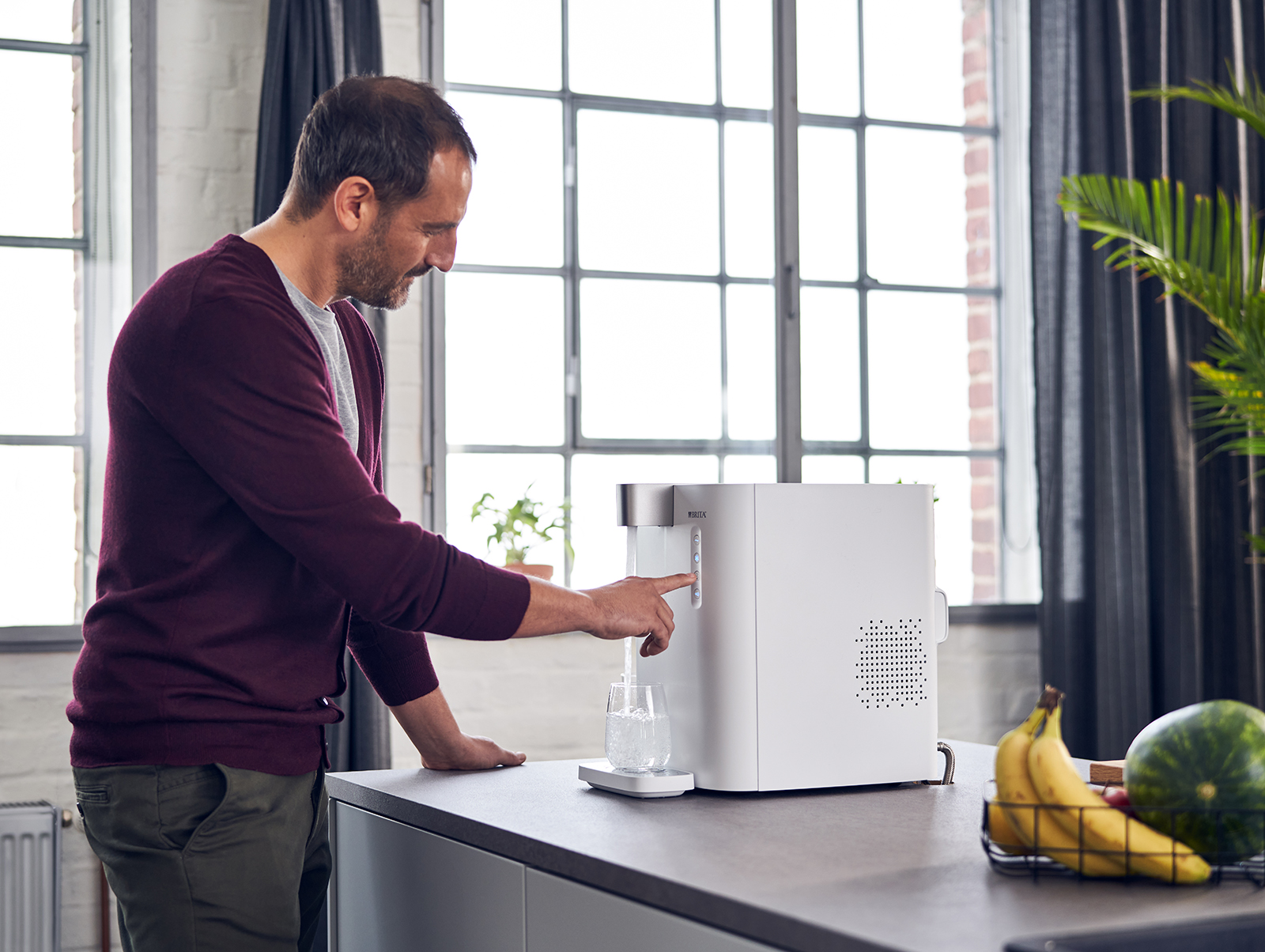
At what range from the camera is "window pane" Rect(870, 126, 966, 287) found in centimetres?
362

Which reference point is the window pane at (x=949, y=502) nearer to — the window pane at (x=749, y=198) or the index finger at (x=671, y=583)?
the window pane at (x=749, y=198)

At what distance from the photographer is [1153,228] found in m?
2.99

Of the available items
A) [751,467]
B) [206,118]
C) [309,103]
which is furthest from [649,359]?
[206,118]

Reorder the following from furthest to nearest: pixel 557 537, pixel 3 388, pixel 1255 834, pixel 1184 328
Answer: pixel 1184 328, pixel 557 537, pixel 3 388, pixel 1255 834

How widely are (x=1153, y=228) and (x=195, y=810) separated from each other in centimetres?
247

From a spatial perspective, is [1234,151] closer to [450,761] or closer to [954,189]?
[954,189]

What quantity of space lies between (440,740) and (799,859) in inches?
26.1

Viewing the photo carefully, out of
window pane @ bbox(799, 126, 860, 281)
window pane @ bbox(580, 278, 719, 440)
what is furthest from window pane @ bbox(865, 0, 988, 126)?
window pane @ bbox(580, 278, 719, 440)

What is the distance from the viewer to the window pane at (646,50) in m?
3.34

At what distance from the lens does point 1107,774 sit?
1428 mm

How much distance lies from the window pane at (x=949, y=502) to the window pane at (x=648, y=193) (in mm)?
716

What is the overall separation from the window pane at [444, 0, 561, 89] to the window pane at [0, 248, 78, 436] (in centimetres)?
100

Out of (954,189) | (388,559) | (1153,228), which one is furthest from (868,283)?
(388,559)

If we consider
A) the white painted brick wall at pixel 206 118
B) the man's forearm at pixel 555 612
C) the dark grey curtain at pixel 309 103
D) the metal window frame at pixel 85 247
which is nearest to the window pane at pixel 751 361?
the dark grey curtain at pixel 309 103
